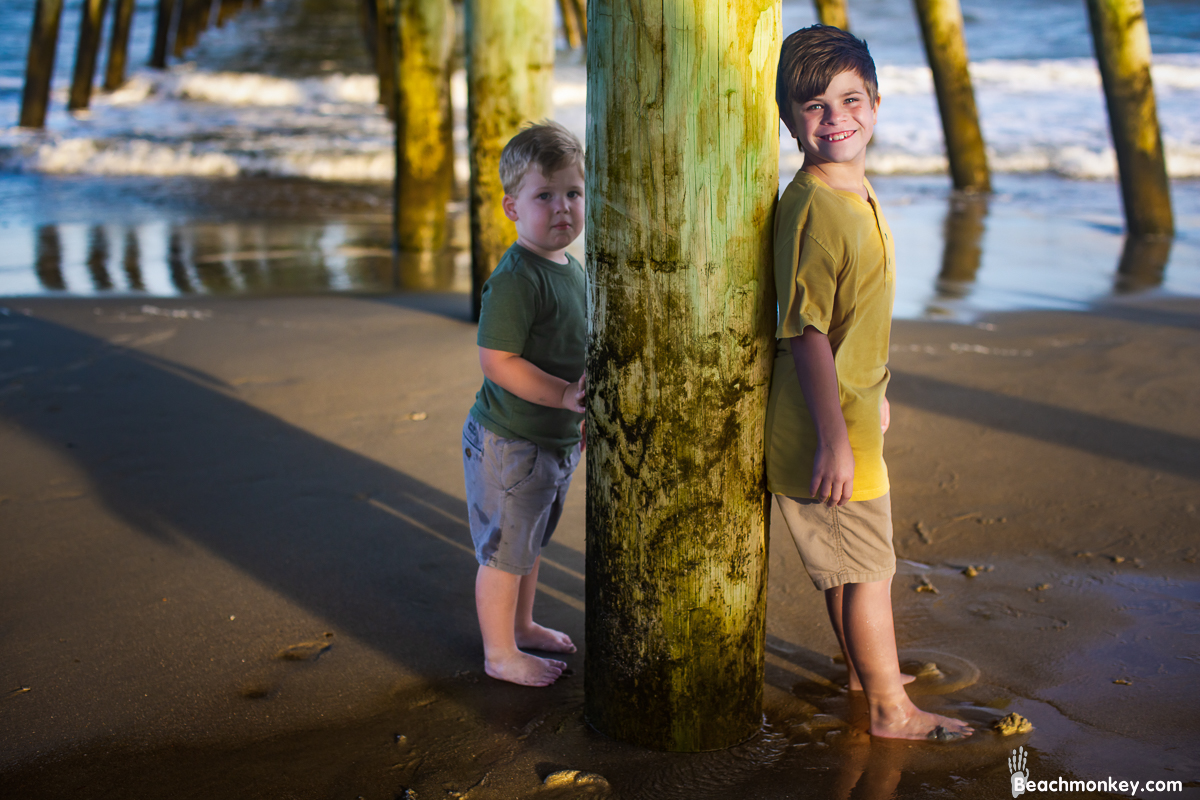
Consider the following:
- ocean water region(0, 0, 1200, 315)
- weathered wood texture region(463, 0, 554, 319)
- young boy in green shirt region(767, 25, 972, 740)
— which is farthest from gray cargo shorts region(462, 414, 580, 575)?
ocean water region(0, 0, 1200, 315)

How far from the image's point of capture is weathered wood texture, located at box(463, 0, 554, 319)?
4.90 metres

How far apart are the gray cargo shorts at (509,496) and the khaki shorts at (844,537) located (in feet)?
1.90

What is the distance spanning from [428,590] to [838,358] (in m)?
1.42

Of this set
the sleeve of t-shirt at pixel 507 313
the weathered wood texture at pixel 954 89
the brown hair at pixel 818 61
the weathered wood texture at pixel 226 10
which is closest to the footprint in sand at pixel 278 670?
the sleeve of t-shirt at pixel 507 313

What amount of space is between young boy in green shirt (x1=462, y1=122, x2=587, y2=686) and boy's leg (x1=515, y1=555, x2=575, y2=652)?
0.39 ft

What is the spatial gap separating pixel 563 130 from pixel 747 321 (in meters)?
0.71

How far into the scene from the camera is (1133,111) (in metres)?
7.67

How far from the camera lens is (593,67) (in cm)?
175

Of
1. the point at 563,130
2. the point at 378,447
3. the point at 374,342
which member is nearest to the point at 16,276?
the point at 374,342

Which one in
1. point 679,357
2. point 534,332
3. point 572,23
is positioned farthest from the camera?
point 572,23

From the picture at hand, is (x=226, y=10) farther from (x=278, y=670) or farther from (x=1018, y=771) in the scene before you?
(x=1018, y=771)

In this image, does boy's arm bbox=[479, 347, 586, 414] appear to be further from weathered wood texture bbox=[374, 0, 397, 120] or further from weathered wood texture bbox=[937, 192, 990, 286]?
weathered wood texture bbox=[374, 0, 397, 120]

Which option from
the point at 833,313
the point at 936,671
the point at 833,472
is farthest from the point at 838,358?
the point at 936,671

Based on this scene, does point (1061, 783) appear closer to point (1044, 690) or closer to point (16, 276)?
point (1044, 690)
